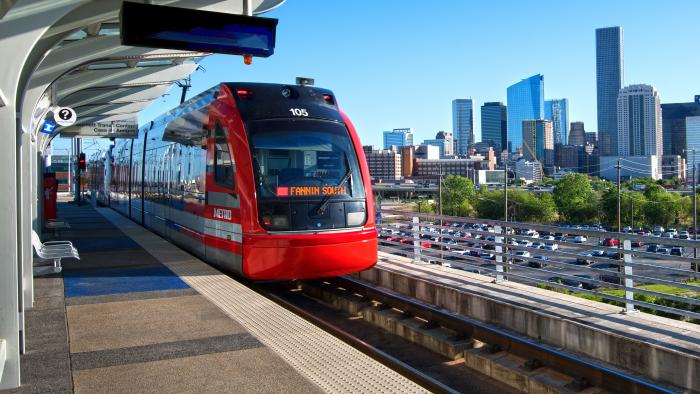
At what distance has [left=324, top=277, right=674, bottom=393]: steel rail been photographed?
5.95 metres

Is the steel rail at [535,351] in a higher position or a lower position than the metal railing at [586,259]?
lower

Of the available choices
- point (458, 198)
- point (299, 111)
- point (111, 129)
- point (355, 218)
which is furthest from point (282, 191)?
point (458, 198)

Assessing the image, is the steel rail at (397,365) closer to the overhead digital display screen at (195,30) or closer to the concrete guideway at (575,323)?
the concrete guideway at (575,323)

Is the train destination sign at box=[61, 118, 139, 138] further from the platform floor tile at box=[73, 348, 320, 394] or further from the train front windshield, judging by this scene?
the platform floor tile at box=[73, 348, 320, 394]

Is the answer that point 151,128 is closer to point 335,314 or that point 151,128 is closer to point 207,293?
point 335,314

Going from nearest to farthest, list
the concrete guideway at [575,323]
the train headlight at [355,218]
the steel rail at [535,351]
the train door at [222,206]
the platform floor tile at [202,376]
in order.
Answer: the platform floor tile at [202,376], the steel rail at [535,351], the concrete guideway at [575,323], the train door at [222,206], the train headlight at [355,218]

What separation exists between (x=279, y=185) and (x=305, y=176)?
0.46 metres

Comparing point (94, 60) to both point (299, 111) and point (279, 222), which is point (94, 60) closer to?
point (299, 111)

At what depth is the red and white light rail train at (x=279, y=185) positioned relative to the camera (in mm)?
9664

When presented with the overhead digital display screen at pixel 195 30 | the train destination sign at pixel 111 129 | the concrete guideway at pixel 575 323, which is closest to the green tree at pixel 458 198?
the train destination sign at pixel 111 129

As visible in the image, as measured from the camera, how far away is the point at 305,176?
10.1 m

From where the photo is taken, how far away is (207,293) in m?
8.16

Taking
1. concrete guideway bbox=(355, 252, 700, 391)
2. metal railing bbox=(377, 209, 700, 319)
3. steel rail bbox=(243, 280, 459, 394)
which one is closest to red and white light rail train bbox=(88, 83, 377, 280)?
steel rail bbox=(243, 280, 459, 394)

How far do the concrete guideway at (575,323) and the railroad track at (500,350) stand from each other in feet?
0.54
